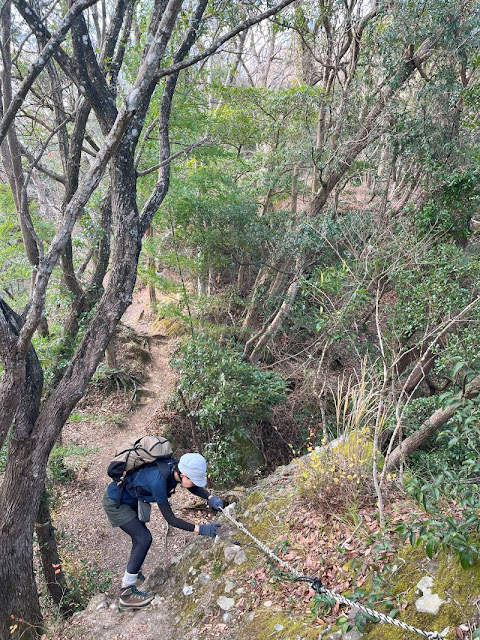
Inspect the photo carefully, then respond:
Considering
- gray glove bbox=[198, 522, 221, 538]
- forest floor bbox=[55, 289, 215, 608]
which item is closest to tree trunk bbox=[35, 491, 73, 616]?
forest floor bbox=[55, 289, 215, 608]

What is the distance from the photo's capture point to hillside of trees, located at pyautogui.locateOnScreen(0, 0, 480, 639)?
13.8ft

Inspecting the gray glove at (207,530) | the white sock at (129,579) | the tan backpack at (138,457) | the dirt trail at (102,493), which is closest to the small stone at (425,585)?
the gray glove at (207,530)

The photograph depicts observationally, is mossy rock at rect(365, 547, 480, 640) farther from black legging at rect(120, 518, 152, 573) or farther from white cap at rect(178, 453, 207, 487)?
black legging at rect(120, 518, 152, 573)

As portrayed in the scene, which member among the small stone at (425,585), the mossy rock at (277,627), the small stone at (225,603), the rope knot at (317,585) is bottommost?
the small stone at (225,603)

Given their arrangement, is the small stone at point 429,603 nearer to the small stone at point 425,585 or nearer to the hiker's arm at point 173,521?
the small stone at point 425,585

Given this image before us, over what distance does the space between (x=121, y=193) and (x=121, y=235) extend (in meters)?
0.46

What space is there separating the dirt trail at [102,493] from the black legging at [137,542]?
520mm

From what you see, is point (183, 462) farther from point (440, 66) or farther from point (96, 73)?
point (440, 66)

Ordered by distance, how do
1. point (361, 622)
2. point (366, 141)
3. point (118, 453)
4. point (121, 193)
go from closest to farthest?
point (361, 622) < point (118, 453) < point (121, 193) < point (366, 141)

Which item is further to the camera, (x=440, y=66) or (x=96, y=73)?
(x=440, y=66)

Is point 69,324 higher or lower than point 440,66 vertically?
lower

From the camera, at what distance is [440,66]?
7.96 metres

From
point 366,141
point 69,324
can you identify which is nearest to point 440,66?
point 366,141

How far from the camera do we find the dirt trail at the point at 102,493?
6617 mm
